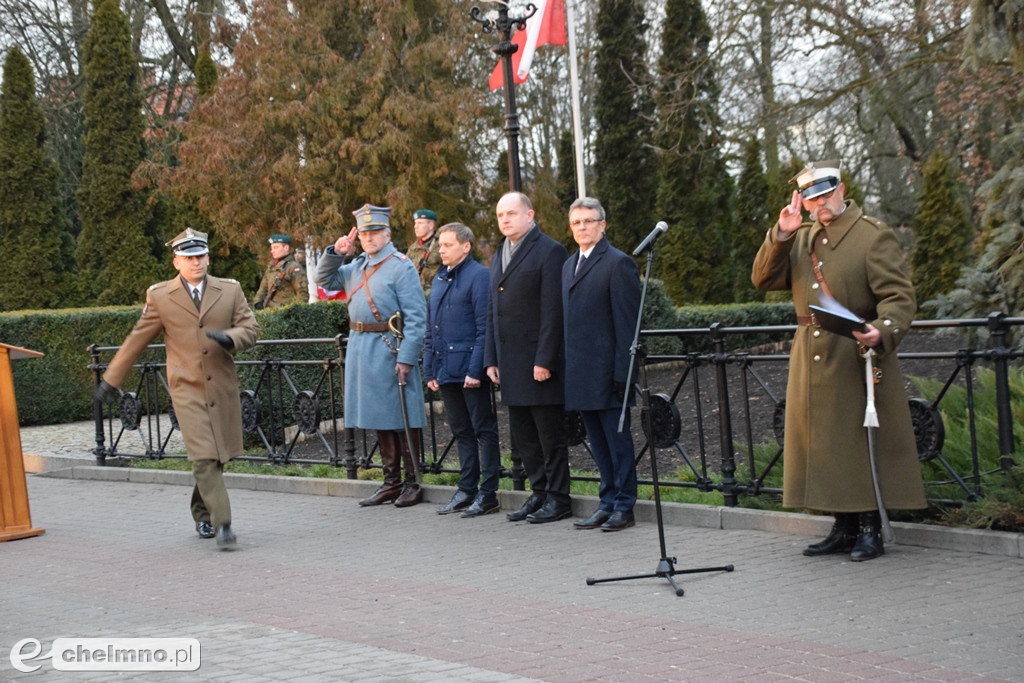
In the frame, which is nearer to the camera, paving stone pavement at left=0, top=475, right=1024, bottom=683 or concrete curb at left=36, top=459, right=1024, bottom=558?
paving stone pavement at left=0, top=475, right=1024, bottom=683

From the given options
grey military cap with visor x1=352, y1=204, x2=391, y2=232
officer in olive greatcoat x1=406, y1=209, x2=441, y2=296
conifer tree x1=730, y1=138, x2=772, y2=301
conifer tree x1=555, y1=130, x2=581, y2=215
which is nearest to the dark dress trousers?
grey military cap with visor x1=352, y1=204, x2=391, y2=232

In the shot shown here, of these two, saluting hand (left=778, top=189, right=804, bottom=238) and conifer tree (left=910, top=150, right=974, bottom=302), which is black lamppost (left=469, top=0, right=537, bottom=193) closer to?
saluting hand (left=778, top=189, right=804, bottom=238)

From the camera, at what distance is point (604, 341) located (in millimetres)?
8273

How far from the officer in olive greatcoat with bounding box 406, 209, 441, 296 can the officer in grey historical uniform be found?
69 centimetres

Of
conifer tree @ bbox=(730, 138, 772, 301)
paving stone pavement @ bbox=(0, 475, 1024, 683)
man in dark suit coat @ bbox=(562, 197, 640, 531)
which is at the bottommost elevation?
paving stone pavement @ bbox=(0, 475, 1024, 683)

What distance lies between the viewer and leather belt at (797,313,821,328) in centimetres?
703

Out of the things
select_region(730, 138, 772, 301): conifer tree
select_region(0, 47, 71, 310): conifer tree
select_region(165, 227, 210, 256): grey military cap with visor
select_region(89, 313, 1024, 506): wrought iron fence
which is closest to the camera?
select_region(89, 313, 1024, 506): wrought iron fence

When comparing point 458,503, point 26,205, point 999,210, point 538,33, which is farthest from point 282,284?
point 26,205

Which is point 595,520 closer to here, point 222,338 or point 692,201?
point 222,338

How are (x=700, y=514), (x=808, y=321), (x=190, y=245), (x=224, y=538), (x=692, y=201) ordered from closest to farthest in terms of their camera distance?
(x=808, y=321) < (x=700, y=514) < (x=224, y=538) < (x=190, y=245) < (x=692, y=201)

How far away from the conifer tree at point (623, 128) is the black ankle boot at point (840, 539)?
23.5m

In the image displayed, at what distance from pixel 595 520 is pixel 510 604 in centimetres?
197

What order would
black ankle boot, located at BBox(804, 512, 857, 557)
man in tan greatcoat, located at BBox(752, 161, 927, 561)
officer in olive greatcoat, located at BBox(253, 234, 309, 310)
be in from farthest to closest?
officer in olive greatcoat, located at BBox(253, 234, 309, 310) < black ankle boot, located at BBox(804, 512, 857, 557) < man in tan greatcoat, located at BBox(752, 161, 927, 561)

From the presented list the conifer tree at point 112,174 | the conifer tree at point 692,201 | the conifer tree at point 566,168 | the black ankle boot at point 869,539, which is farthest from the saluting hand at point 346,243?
the conifer tree at point 566,168
